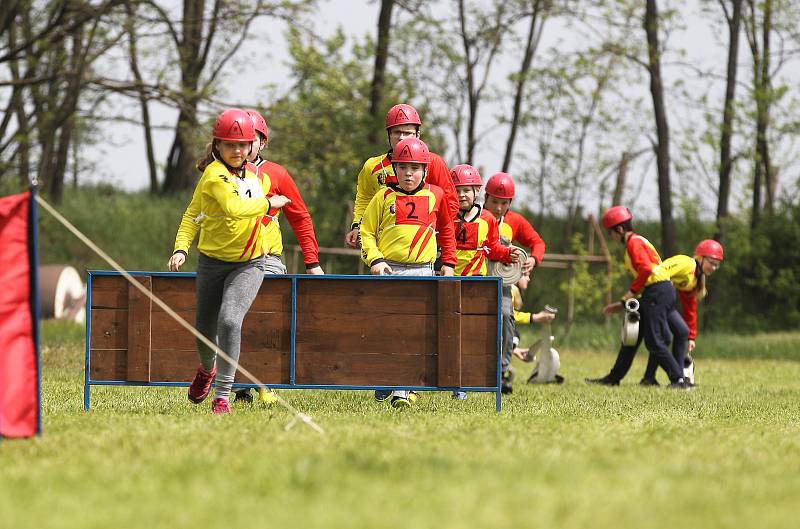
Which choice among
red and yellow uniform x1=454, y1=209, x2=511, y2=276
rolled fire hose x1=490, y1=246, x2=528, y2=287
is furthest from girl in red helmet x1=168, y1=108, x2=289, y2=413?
rolled fire hose x1=490, y1=246, x2=528, y2=287

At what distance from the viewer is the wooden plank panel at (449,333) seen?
29.0ft

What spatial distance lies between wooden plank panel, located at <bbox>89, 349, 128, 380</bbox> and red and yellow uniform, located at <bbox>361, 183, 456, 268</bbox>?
1.90m

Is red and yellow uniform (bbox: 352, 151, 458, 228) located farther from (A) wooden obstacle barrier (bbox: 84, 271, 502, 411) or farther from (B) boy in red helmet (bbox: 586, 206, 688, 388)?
(B) boy in red helmet (bbox: 586, 206, 688, 388)

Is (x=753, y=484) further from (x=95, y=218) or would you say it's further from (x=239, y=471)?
(x=95, y=218)

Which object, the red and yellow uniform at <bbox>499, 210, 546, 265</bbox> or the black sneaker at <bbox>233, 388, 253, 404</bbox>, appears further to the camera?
the red and yellow uniform at <bbox>499, 210, 546, 265</bbox>

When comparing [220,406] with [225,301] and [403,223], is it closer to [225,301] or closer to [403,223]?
[225,301]

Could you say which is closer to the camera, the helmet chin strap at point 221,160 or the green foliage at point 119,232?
the helmet chin strap at point 221,160

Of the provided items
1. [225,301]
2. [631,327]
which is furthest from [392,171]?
[631,327]

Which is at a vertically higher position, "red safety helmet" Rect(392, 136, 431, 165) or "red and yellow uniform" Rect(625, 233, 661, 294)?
"red safety helmet" Rect(392, 136, 431, 165)

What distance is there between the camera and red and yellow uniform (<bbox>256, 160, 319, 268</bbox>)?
931 cm

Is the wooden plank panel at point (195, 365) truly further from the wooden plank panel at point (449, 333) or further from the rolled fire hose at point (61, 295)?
the rolled fire hose at point (61, 295)

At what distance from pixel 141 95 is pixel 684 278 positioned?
37.0 ft

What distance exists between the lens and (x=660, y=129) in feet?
89.9

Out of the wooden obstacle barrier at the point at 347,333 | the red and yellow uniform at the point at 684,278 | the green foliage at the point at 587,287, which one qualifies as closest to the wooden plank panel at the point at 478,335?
the wooden obstacle barrier at the point at 347,333
